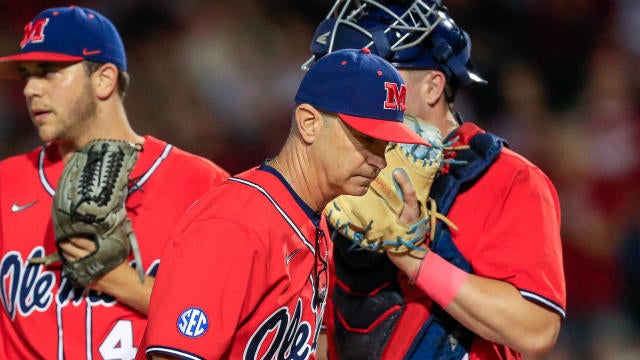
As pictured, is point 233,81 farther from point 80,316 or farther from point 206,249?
point 206,249

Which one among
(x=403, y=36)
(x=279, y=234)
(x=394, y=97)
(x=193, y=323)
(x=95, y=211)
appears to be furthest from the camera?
(x=403, y=36)

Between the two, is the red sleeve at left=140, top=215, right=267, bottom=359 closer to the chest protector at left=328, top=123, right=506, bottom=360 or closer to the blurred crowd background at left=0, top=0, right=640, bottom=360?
the chest protector at left=328, top=123, right=506, bottom=360

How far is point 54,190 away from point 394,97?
138cm

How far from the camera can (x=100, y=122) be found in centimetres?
344

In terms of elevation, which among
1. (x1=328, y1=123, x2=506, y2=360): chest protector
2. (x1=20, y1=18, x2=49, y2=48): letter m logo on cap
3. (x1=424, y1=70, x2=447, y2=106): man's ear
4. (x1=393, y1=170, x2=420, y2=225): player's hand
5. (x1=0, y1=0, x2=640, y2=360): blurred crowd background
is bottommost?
(x1=0, y1=0, x2=640, y2=360): blurred crowd background

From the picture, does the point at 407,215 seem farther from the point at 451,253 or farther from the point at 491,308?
the point at 491,308

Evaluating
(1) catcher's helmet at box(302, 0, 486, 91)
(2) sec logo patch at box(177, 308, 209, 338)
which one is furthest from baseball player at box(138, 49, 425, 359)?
(1) catcher's helmet at box(302, 0, 486, 91)

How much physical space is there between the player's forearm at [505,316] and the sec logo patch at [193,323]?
36.2 inches

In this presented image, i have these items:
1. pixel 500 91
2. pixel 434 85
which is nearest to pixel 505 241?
pixel 434 85

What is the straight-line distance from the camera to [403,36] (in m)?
3.19

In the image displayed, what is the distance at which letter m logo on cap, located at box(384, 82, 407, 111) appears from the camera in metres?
2.50

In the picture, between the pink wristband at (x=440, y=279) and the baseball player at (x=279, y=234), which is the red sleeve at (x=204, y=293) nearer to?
the baseball player at (x=279, y=234)

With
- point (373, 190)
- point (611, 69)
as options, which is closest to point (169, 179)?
point (373, 190)

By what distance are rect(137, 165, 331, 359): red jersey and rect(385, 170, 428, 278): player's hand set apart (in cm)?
46
